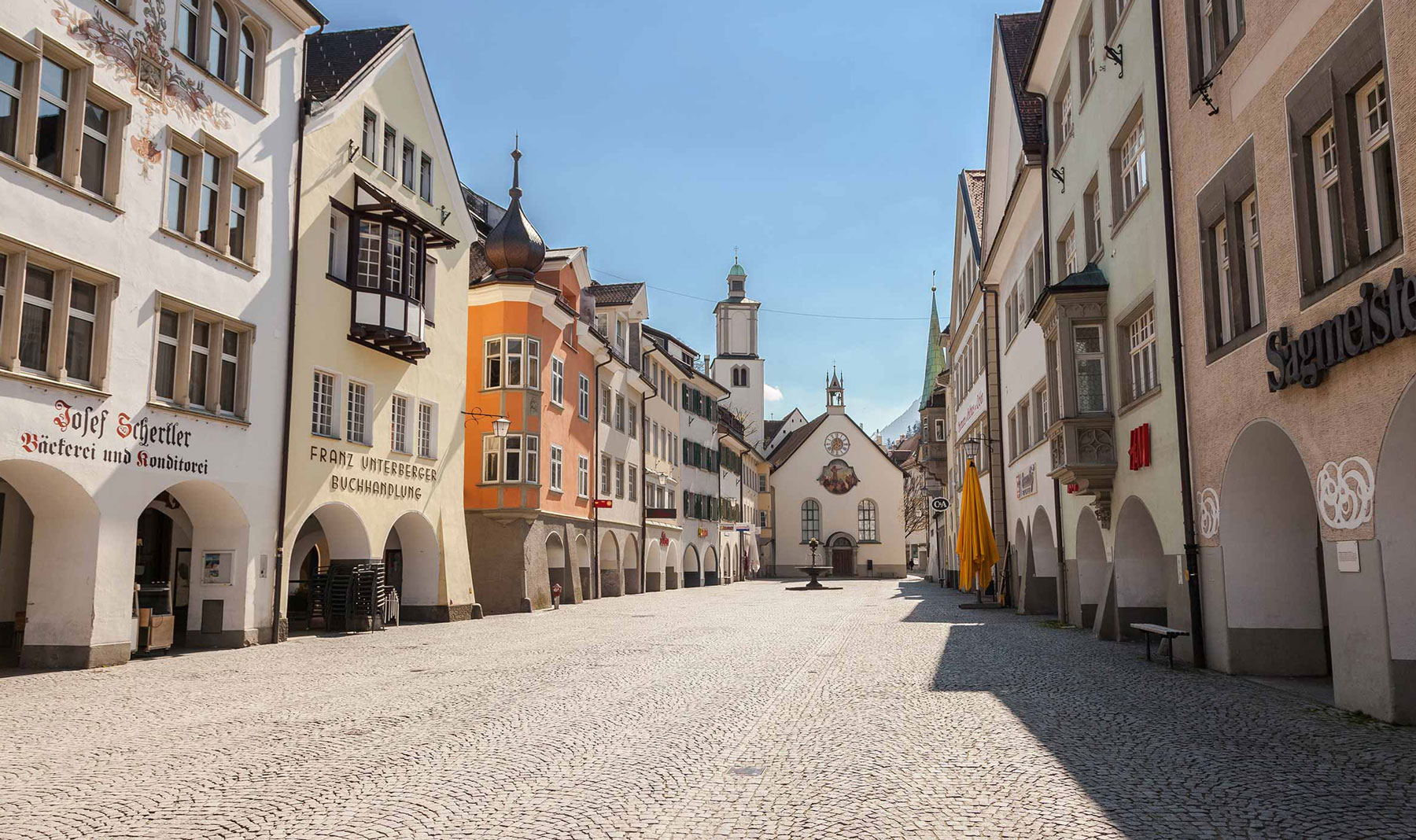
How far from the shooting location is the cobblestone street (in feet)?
20.0

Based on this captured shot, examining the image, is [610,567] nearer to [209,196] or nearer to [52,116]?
[209,196]

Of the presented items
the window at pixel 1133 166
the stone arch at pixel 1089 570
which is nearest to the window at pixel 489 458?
the stone arch at pixel 1089 570

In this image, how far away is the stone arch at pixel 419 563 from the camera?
82.6 ft

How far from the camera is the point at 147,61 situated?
16453 mm

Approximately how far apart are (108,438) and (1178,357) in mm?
14675

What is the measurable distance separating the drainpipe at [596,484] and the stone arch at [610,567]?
2.13m

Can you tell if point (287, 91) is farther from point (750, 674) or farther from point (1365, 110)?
point (1365, 110)

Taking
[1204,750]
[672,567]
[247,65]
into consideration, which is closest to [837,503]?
[672,567]

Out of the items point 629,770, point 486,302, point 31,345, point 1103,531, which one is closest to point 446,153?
point 486,302

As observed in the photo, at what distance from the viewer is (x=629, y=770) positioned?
745 centimetres

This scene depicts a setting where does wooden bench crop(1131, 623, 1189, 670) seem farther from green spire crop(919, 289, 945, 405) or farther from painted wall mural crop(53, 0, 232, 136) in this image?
green spire crop(919, 289, 945, 405)

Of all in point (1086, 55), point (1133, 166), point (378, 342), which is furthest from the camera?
point (378, 342)

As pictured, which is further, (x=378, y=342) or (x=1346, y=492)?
(x=378, y=342)

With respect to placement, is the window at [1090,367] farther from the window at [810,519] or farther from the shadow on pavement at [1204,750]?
the window at [810,519]
